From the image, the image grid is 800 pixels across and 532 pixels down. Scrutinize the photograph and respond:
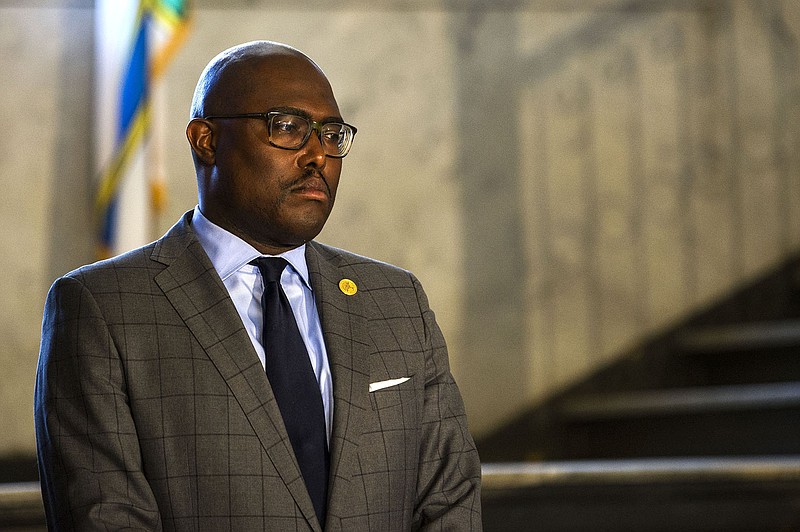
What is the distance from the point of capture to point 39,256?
11.4ft

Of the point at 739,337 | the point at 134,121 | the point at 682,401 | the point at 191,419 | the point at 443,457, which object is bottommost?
the point at 682,401

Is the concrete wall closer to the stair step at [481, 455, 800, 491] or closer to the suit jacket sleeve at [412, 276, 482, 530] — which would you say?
the stair step at [481, 455, 800, 491]

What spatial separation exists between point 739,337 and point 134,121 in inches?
90.5

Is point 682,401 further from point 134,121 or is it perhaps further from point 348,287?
point 348,287

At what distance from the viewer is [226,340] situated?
1.38 m

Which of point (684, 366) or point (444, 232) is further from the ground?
point (444, 232)

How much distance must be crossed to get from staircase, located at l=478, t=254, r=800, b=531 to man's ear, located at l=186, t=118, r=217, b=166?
4.81 ft

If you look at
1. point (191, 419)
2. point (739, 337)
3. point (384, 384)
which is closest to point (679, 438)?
point (739, 337)

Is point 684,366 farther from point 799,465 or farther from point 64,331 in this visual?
point 64,331

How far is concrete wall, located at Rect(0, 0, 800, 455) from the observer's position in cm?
349

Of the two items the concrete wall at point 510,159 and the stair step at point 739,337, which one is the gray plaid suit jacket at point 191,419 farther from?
the stair step at point 739,337

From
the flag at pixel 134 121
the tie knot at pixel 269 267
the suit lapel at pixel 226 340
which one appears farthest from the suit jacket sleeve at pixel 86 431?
the flag at pixel 134 121

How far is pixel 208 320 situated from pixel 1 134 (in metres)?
2.38

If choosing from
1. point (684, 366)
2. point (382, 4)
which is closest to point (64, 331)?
point (382, 4)
